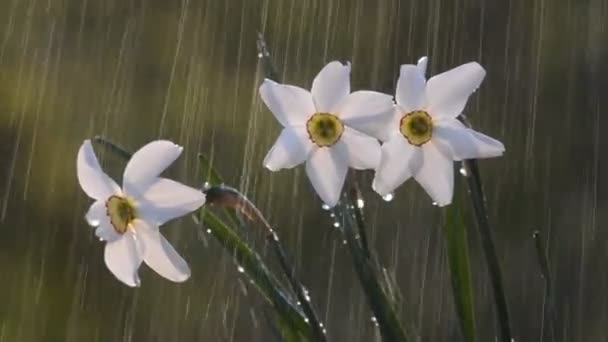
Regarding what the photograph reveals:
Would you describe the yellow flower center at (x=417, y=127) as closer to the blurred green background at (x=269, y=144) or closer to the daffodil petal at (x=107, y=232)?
the daffodil petal at (x=107, y=232)

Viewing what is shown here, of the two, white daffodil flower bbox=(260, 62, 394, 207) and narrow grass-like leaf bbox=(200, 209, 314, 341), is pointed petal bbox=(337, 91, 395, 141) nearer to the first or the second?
white daffodil flower bbox=(260, 62, 394, 207)

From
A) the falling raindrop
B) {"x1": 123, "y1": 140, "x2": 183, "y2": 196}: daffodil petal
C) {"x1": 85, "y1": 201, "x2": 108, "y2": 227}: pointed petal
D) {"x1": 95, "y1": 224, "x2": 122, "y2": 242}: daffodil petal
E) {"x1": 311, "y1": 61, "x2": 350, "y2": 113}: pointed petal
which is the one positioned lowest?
{"x1": 95, "y1": 224, "x2": 122, "y2": 242}: daffodil petal

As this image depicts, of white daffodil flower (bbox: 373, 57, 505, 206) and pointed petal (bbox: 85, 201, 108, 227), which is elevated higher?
white daffodil flower (bbox: 373, 57, 505, 206)

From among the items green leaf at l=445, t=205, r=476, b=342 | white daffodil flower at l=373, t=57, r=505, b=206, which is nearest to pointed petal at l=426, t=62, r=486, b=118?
white daffodil flower at l=373, t=57, r=505, b=206

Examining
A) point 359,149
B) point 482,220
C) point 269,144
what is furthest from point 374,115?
point 269,144

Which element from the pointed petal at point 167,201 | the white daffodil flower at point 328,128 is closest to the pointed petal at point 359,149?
the white daffodil flower at point 328,128

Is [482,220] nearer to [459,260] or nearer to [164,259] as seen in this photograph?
[459,260]

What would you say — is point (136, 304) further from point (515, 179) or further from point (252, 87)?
point (515, 179)

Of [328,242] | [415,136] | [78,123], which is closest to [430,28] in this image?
[328,242]
